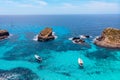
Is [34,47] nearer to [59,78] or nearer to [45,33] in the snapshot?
[45,33]

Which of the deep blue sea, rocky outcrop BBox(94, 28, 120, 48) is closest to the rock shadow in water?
the deep blue sea

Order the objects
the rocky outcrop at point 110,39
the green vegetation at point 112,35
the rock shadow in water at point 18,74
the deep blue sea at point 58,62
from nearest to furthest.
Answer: the rock shadow in water at point 18,74, the deep blue sea at point 58,62, the rocky outcrop at point 110,39, the green vegetation at point 112,35

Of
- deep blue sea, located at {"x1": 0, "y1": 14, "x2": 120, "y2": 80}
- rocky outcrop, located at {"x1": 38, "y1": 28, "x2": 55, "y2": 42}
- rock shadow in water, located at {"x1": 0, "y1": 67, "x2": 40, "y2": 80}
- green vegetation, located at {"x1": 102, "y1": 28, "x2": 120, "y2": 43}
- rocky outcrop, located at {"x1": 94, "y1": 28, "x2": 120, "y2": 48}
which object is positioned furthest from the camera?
rocky outcrop, located at {"x1": 38, "y1": 28, "x2": 55, "y2": 42}

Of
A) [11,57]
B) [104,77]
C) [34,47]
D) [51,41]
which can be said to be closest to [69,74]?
[104,77]

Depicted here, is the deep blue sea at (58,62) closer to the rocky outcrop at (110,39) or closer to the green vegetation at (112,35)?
the rocky outcrop at (110,39)

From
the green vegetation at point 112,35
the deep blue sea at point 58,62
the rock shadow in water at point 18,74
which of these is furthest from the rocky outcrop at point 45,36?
the rock shadow in water at point 18,74

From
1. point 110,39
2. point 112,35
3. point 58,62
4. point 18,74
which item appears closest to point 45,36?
point 110,39

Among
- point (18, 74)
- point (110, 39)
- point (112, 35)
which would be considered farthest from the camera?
point (112, 35)

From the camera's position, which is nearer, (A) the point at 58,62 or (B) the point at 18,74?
(B) the point at 18,74

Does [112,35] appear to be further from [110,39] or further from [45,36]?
[45,36]

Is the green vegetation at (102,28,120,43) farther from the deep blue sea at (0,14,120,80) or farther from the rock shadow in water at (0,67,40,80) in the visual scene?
the rock shadow in water at (0,67,40,80)

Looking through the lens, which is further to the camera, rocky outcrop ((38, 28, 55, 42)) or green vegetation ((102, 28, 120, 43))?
rocky outcrop ((38, 28, 55, 42))
